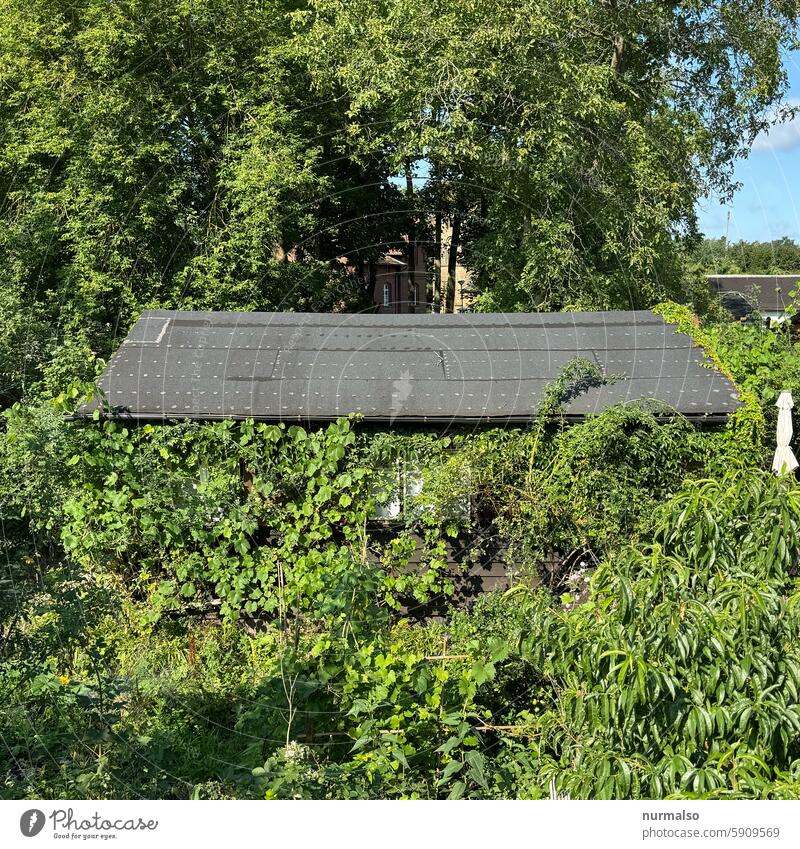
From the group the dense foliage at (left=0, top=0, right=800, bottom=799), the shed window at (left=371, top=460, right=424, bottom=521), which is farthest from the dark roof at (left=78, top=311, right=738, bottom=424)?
the shed window at (left=371, top=460, right=424, bottom=521)

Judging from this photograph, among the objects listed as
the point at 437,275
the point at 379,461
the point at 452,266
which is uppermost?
the point at 452,266

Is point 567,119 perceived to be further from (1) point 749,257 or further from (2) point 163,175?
(1) point 749,257

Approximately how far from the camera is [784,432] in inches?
288

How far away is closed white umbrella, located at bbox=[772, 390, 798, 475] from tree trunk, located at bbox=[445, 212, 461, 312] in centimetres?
660

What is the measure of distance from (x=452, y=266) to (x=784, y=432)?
7281 mm

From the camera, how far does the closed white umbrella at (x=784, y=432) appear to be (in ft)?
23.4

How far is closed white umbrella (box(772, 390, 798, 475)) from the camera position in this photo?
7.14 metres

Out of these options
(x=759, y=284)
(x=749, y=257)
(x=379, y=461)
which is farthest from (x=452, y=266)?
(x=749, y=257)

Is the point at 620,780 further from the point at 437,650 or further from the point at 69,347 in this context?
the point at 69,347

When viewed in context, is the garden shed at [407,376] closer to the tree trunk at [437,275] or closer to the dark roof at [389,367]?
the dark roof at [389,367]

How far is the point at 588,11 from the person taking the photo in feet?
Answer: 39.8

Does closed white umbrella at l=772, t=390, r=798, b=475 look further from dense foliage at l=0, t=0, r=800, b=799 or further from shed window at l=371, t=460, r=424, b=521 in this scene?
shed window at l=371, t=460, r=424, b=521

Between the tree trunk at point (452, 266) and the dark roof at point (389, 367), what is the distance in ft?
17.8

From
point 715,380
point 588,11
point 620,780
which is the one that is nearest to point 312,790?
point 620,780
